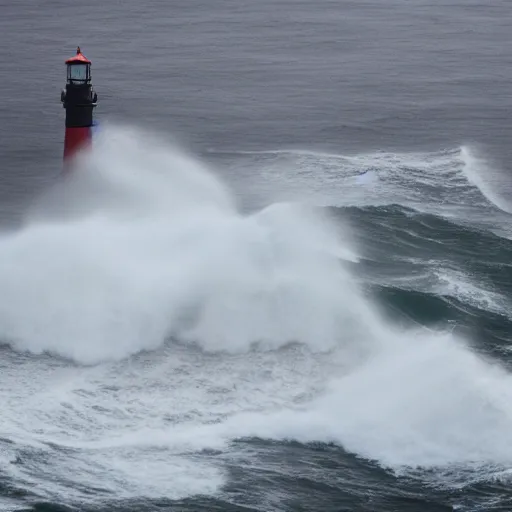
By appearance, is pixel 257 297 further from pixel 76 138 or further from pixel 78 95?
pixel 76 138

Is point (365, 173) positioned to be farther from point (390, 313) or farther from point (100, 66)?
point (100, 66)

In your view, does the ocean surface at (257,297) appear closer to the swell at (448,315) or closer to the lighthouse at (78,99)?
the swell at (448,315)

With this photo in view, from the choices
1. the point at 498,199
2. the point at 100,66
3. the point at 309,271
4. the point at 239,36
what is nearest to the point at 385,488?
A: the point at 309,271

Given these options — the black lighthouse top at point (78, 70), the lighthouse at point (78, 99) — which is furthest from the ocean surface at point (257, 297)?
the black lighthouse top at point (78, 70)

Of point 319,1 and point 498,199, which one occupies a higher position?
point 319,1

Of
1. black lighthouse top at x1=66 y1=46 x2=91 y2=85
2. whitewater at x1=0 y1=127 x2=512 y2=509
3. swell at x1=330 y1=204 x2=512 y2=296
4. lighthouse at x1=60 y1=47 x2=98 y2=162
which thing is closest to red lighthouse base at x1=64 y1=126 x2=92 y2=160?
lighthouse at x1=60 y1=47 x2=98 y2=162

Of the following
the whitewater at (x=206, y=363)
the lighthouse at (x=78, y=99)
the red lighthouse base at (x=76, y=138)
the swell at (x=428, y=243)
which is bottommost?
the whitewater at (x=206, y=363)

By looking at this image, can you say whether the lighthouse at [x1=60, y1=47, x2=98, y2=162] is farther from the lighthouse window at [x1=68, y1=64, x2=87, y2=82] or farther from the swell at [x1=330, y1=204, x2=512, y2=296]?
the swell at [x1=330, y1=204, x2=512, y2=296]
